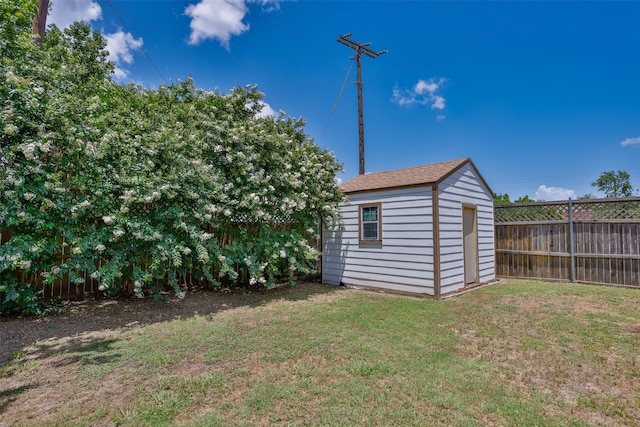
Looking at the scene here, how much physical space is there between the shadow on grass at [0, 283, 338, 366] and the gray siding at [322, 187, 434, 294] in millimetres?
1057

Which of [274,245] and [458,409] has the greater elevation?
[274,245]

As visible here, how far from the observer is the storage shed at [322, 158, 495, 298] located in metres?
6.24

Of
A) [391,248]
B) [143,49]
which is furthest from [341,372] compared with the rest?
[143,49]

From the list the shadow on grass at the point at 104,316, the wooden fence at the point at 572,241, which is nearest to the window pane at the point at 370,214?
the shadow on grass at the point at 104,316

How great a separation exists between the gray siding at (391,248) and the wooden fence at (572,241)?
13.2 ft

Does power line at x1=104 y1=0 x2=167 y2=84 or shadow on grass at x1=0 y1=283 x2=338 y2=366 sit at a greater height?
power line at x1=104 y1=0 x2=167 y2=84

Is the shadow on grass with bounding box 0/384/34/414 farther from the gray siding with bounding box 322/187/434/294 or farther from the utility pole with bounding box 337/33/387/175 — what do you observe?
the utility pole with bounding box 337/33/387/175

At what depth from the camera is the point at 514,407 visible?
231 centimetres

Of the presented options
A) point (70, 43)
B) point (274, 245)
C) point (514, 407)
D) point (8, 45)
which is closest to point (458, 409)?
point (514, 407)

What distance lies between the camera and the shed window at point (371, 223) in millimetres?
7051

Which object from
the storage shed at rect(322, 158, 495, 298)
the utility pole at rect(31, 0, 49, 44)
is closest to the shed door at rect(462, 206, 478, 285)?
the storage shed at rect(322, 158, 495, 298)

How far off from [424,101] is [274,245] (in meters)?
9.97

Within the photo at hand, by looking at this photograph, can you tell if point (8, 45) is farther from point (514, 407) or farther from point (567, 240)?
point (567, 240)

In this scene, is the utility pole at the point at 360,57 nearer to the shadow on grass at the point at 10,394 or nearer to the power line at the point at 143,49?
the power line at the point at 143,49
